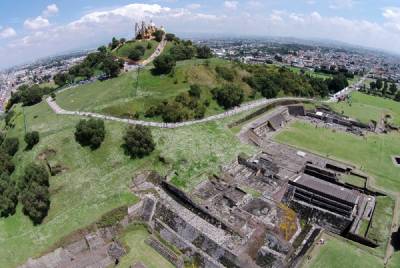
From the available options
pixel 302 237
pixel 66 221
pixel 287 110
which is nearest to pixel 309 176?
pixel 302 237

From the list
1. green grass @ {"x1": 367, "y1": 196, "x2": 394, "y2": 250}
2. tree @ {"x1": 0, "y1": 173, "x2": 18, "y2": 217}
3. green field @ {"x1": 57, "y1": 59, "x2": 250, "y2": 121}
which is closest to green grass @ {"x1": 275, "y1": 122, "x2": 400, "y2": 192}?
green grass @ {"x1": 367, "y1": 196, "x2": 394, "y2": 250}

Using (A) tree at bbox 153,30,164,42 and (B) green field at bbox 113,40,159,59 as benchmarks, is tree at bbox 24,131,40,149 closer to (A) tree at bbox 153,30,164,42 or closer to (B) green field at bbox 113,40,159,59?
(B) green field at bbox 113,40,159,59

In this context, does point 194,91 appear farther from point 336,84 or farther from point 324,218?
point 336,84

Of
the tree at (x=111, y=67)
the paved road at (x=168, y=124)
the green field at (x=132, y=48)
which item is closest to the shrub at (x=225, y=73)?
the paved road at (x=168, y=124)

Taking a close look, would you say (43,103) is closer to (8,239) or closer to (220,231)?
(8,239)

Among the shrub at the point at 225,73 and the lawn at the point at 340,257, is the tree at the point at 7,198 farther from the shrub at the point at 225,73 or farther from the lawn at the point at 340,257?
the shrub at the point at 225,73

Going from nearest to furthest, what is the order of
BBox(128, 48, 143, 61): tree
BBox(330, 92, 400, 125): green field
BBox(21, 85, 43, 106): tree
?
BBox(21, 85, 43, 106): tree < BBox(330, 92, 400, 125): green field < BBox(128, 48, 143, 61): tree
